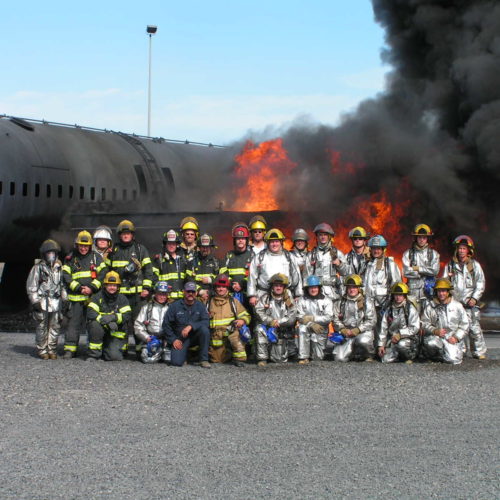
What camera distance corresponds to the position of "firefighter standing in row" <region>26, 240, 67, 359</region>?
40.3 feet

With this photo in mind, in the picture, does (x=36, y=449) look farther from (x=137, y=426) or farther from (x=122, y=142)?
(x=122, y=142)

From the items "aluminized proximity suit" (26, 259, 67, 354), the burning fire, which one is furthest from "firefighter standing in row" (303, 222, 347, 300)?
the burning fire

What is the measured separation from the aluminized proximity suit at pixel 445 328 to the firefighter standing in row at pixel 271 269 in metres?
1.84

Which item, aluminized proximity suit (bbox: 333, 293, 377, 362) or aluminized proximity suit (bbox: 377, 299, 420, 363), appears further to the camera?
aluminized proximity suit (bbox: 333, 293, 377, 362)

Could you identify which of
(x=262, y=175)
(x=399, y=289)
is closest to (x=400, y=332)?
(x=399, y=289)

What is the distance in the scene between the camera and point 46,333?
1233 cm

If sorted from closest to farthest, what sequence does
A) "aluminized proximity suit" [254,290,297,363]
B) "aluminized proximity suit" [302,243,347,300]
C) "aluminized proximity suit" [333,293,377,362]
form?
"aluminized proximity suit" [254,290,297,363] < "aluminized proximity suit" [333,293,377,362] < "aluminized proximity suit" [302,243,347,300]

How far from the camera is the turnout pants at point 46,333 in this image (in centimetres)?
1228

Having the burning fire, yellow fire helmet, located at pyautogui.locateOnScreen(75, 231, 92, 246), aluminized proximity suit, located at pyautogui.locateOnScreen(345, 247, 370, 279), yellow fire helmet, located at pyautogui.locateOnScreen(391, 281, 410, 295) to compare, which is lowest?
yellow fire helmet, located at pyautogui.locateOnScreen(391, 281, 410, 295)

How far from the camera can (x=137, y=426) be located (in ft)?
25.2

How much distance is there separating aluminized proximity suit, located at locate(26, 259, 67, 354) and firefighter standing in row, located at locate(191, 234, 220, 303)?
191 centimetres

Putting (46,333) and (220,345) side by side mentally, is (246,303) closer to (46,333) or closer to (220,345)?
(220,345)

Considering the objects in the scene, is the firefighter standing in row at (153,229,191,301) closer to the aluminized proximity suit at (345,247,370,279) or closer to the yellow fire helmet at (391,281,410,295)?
the aluminized proximity suit at (345,247,370,279)

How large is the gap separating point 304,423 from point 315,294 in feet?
15.7
